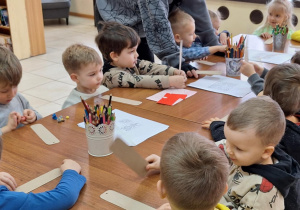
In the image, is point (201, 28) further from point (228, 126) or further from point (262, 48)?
point (228, 126)

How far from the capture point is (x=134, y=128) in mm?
1539

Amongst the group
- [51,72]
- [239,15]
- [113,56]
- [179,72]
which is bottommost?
[51,72]

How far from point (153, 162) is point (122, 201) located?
214 millimetres

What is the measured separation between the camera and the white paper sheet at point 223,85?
194 centimetres

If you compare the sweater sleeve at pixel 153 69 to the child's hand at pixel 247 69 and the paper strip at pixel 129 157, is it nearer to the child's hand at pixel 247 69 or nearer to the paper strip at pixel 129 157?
the child's hand at pixel 247 69

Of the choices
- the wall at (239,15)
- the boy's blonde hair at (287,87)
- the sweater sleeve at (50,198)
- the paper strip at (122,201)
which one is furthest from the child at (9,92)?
the wall at (239,15)

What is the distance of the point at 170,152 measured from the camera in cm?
85

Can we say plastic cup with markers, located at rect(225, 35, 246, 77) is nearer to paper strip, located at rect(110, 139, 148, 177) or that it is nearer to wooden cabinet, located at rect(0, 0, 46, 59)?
paper strip, located at rect(110, 139, 148, 177)

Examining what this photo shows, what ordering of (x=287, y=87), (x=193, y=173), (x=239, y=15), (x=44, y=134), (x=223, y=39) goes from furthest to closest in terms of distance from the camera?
(x=239, y=15)
(x=223, y=39)
(x=44, y=134)
(x=287, y=87)
(x=193, y=173)

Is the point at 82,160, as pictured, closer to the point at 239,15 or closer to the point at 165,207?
the point at 165,207

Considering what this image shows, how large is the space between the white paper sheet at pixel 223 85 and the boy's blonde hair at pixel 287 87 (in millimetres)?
480

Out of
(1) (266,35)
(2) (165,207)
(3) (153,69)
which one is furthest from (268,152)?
(1) (266,35)

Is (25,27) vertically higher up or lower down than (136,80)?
lower down

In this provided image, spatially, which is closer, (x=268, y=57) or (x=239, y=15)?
(x=268, y=57)
